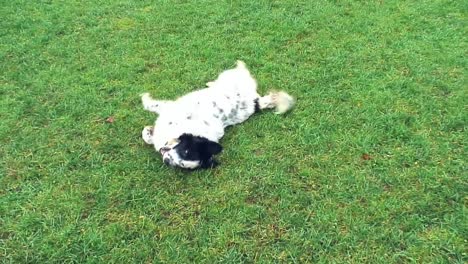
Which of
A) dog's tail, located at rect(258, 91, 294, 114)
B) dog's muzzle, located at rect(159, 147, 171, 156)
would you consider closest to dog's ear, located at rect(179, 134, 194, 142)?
dog's muzzle, located at rect(159, 147, 171, 156)

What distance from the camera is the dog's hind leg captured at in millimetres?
4430

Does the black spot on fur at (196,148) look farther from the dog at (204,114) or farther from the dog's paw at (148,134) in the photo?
the dog's paw at (148,134)

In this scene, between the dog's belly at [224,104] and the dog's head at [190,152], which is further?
the dog's belly at [224,104]

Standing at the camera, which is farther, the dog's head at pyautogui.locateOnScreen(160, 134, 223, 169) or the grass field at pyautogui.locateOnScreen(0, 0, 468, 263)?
Result: the dog's head at pyautogui.locateOnScreen(160, 134, 223, 169)

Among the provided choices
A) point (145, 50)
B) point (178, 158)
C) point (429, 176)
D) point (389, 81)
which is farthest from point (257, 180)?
point (145, 50)

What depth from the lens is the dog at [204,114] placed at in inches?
147

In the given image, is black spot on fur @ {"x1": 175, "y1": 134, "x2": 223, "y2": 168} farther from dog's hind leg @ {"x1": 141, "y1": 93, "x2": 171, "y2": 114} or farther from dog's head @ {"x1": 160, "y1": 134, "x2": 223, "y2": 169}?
dog's hind leg @ {"x1": 141, "y1": 93, "x2": 171, "y2": 114}

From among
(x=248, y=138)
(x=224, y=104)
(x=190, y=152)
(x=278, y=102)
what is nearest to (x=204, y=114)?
(x=224, y=104)

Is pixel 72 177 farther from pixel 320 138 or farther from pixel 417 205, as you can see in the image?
pixel 417 205

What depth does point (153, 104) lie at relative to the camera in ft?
14.7

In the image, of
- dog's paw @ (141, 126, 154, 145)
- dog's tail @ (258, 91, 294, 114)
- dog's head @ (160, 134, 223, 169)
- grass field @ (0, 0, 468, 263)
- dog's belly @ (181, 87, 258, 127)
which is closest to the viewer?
grass field @ (0, 0, 468, 263)

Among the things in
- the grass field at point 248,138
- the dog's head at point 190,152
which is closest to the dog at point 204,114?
the dog's head at point 190,152

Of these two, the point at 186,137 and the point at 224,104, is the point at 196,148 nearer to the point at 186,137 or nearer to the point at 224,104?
the point at 186,137

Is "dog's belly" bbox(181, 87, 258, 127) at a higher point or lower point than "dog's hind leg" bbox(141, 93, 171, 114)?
higher
